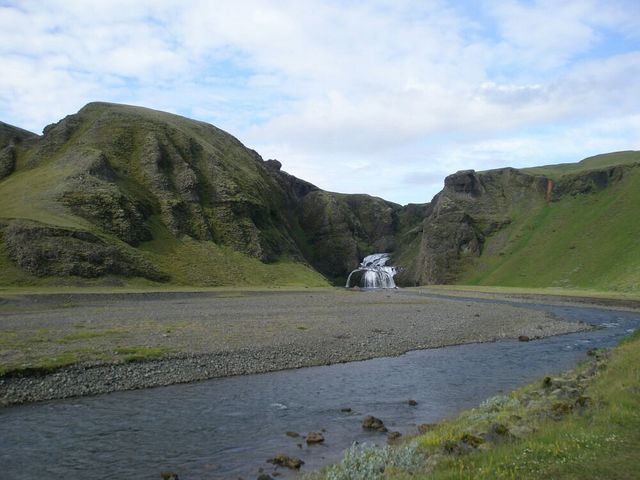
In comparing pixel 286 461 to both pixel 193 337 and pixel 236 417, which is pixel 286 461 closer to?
pixel 236 417

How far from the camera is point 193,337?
39.4 m

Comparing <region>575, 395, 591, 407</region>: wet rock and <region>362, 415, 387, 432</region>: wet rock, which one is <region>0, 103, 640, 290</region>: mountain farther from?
<region>575, 395, 591, 407</region>: wet rock

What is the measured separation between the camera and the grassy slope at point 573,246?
106375 mm

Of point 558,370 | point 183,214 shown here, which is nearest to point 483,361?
point 558,370

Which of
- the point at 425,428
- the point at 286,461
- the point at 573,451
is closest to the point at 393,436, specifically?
the point at 425,428

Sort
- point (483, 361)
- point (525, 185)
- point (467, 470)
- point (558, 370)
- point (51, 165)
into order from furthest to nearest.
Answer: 1. point (525, 185)
2. point (51, 165)
3. point (483, 361)
4. point (558, 370)
5. point (467, 470)

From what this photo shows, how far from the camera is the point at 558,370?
32.7 m

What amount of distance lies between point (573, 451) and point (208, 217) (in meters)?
135

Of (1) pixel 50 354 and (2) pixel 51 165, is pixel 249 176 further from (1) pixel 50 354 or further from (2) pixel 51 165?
(1) pixel 50 354

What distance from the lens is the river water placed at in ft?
56.9

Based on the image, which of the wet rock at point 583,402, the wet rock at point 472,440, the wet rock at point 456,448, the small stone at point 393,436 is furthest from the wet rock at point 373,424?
the wet rock at point 583,402

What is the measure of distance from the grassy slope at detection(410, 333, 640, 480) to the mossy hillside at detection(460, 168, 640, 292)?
87.8 meters

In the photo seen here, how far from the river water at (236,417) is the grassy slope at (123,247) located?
69258mm

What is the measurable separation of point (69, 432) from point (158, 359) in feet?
37.9
